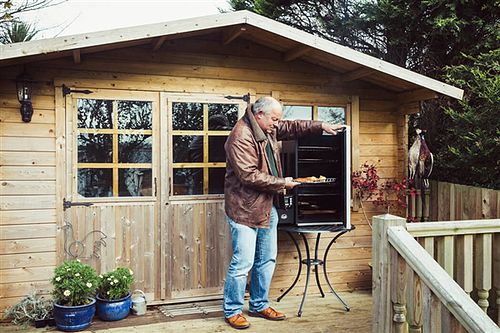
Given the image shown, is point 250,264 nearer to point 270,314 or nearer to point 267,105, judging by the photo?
point 270,314

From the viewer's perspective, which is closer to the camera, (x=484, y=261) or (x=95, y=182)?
(x=484, y=261)

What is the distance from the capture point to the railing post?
2.53m

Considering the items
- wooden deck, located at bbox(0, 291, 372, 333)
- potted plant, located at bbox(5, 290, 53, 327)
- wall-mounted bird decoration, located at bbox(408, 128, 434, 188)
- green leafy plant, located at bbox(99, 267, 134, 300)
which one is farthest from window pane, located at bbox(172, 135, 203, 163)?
wall-mounted bird decoration, located at bbox(408, 128, 434, 188)

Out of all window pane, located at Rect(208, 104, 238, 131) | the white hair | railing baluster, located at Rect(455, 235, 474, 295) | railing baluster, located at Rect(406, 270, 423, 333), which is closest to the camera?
railing baluster, located at Rect(406, 270, 423, 333)

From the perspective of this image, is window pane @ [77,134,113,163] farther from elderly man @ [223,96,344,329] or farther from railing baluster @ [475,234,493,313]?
railing baluster @ [475,234,493,313]

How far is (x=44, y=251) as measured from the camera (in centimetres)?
402

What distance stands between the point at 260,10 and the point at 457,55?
3871mm

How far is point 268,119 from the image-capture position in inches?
150

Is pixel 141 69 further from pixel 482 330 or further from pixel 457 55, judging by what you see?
pixel 457 55

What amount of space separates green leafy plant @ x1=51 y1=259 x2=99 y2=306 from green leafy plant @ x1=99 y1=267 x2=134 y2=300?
136 millimetres

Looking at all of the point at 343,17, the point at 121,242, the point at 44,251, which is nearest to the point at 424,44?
the point at 343,17

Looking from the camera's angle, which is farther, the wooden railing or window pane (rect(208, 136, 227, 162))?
window pane (rect(208, 136, 227, 162))

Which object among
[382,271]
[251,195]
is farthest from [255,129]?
[382,271]

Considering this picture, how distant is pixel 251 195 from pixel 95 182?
1.37 m
